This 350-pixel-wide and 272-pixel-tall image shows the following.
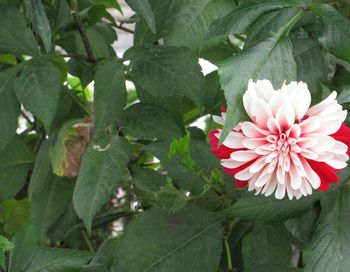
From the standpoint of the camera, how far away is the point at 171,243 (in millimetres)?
839

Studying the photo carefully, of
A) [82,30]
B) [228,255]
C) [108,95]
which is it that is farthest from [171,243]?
[82,30]

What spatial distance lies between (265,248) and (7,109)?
357 millimetres

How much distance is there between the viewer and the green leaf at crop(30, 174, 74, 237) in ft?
3.30

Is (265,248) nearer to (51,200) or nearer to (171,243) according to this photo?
(171,243)

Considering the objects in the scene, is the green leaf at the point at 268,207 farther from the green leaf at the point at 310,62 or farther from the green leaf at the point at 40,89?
the green leaf at the point at 40,89

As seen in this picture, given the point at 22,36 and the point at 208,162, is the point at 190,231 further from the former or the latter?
the point at 22,36

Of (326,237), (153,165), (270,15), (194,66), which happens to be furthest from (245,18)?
(153,165)

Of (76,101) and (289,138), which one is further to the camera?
(76,101)

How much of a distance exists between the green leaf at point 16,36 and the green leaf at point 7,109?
0.04m

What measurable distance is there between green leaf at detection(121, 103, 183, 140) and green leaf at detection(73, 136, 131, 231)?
0.04 m

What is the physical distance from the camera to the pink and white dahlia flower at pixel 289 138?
646 mm

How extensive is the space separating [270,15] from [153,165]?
511 millimetres

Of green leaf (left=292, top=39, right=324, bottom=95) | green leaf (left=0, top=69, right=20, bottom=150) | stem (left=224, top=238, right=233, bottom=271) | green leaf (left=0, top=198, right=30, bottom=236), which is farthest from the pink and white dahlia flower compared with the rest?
green leaf (left=0, top=198, right=30, bottom=236)

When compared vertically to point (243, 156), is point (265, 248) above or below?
below
